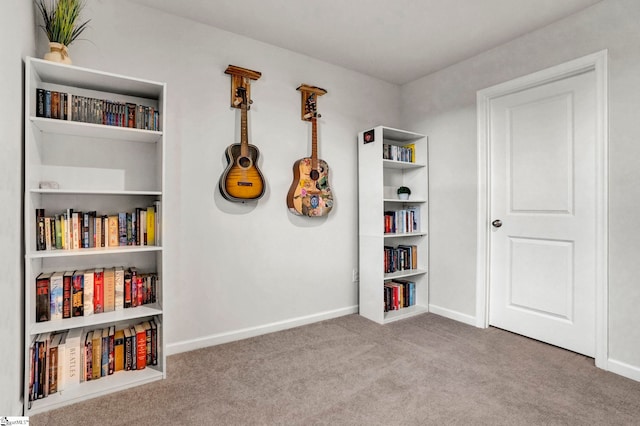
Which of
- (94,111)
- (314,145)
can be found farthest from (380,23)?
(94,111)

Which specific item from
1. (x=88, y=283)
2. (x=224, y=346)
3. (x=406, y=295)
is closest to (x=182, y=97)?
(x=88, y=283)

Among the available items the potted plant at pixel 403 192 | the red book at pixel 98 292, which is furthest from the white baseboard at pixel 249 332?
the potted plant at pixel 403 192

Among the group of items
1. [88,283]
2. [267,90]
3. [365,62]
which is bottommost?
[88,283]

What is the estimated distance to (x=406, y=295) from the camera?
11.0 feet

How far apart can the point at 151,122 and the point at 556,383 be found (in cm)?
285

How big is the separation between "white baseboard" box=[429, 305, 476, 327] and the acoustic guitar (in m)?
2.03

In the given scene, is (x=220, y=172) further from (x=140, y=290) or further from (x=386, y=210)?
(x=386, y=210)

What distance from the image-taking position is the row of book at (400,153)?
315 cm

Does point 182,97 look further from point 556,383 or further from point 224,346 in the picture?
point 556,383

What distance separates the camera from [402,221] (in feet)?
10.8

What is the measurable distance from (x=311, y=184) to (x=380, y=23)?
4.33 feet

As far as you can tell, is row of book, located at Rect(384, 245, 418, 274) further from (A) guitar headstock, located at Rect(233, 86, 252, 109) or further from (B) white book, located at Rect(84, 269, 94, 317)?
(B) white book, located at Rect(84, 269, 94, 317)

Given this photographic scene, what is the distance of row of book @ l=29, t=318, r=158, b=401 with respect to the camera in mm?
1722

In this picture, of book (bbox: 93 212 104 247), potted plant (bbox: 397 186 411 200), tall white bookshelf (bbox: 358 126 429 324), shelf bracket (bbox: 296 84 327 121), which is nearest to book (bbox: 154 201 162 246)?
book (bbox: 93 212 104 247)
